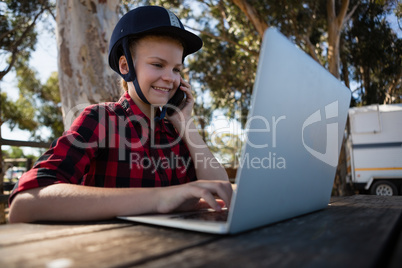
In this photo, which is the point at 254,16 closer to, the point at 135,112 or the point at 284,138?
the point at 135,112

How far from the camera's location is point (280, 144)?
752 millimetres

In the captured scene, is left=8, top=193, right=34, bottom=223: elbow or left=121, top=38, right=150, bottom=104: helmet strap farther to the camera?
left=121, top=38, right=150, bottom=104: helmet strap

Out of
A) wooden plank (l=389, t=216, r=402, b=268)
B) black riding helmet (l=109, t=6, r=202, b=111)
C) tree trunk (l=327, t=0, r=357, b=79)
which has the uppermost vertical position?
tree trunk (l=327, t=0, r=357, b=79)

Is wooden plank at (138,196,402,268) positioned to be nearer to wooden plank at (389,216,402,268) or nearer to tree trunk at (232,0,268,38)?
wooden plank at (389,216,402,268)

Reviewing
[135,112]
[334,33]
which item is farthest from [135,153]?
[334,33]

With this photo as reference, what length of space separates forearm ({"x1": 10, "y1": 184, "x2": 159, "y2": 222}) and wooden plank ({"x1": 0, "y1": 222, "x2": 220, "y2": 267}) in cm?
21

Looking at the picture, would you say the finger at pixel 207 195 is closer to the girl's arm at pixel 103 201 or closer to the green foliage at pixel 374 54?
the girl's arm at pixel 103 201

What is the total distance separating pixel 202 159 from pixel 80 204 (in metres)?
0.89

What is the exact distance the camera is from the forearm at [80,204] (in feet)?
3.02

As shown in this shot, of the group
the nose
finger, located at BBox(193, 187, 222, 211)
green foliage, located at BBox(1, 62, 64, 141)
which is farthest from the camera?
green foliage, located at BBox(1, 62, 64, 141)

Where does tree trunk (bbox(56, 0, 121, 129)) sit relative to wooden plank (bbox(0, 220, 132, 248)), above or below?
above

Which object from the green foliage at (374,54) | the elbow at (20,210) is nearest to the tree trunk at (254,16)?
the green foliage at (374,54)

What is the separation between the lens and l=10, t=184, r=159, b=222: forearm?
920 mm

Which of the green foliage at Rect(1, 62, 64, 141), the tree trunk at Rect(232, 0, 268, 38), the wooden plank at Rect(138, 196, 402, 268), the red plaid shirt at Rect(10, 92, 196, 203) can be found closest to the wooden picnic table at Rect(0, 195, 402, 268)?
the wooden plank at Rect(138, 196, 402, 268)
